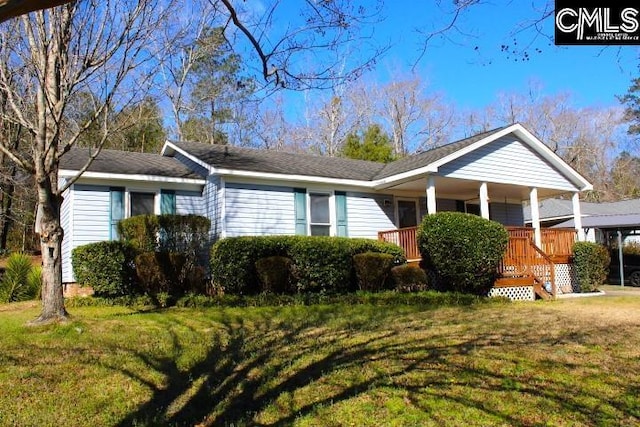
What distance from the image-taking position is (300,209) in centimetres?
1523

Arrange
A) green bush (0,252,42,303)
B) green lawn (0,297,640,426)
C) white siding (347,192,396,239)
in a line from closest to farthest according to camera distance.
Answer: green lawn (0,297,640,426) → green bush (0,252,42,303) → white siding (347,192,396,239)

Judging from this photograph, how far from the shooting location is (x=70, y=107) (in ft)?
34.9

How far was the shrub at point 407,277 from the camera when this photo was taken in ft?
43.4

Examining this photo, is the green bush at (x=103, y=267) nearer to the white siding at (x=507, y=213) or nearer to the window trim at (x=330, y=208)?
the window trim at (x=330, y=208)

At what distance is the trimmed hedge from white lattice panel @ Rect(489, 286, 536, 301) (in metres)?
3.78

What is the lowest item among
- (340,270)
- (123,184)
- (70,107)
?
(340,270)

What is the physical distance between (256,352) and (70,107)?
689 cm

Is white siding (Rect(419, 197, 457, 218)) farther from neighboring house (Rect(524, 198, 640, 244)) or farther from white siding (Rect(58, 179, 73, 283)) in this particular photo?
white siding (Rect(58, 179, 73, 283))

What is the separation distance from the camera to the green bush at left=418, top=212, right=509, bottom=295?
12.7m

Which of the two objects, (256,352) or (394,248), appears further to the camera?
(394,248)

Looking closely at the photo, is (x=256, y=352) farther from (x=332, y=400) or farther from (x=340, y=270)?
(x=340, y=270)

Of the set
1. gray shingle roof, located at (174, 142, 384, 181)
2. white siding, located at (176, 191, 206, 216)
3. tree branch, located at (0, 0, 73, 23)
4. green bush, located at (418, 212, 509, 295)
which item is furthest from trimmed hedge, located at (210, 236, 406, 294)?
tree branch, located at (0, 0, 73, 23)

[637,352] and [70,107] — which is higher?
[70,107]

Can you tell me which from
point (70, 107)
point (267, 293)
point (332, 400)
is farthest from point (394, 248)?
point (332, 400)
